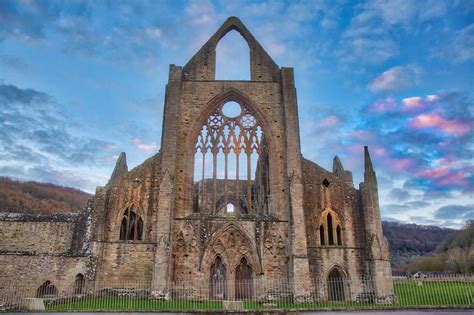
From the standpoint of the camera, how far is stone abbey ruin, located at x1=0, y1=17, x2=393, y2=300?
17922mm

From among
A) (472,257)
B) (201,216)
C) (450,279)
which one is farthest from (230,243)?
(472,257)

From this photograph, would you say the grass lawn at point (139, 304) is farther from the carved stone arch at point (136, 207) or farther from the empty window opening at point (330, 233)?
the empty window opening at point (330, 233)

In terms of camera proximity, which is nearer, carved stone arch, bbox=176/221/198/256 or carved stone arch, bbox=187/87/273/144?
carved stone arch, bbox=176/221/198/256

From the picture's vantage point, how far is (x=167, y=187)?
61.4ft

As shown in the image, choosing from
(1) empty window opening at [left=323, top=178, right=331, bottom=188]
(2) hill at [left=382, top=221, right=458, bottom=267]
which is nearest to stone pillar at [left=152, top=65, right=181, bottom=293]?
(1) empty window opening at [left=323, top=178, right=331, bottom=188]

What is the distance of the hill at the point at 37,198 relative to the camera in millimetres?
53531

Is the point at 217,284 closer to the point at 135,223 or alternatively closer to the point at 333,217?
the point at 135,223

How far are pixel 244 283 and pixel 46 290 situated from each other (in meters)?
9.48

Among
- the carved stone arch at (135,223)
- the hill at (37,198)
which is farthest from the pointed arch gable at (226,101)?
the hill at (37,198)

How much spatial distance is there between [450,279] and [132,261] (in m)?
14.8

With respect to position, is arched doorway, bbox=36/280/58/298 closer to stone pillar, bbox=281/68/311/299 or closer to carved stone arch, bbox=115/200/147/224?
carved stone arch, bbox=115/200/147/224

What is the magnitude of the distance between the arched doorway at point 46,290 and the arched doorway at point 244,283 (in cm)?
863

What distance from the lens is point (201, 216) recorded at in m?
19.2

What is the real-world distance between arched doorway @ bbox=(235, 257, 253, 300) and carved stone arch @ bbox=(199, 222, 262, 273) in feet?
1.41
